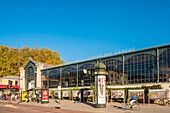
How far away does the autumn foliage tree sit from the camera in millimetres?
95688

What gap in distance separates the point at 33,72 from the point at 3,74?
847 inches

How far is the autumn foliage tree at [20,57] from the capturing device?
95.7 metres

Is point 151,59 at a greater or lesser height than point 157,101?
greater

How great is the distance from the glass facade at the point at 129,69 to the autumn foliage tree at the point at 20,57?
1287 inches

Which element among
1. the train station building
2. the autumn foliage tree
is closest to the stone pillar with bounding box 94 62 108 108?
the train station building

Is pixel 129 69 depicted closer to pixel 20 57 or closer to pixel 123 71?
pixel 123 71

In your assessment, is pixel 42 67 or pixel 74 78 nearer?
pixel 74 78

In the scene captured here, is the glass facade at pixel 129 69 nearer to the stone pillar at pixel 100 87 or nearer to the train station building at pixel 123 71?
the train station building at pixel 123 71

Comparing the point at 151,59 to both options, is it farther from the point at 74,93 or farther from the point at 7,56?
the point at 7,56

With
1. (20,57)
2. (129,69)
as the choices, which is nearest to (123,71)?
(129,69)

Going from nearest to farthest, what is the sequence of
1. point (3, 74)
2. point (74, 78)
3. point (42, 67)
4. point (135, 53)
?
1. point (135, 53)
2. point (74, 78)
3. point (42, 67)
4. point (3, 74)

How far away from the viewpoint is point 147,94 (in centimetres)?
4122

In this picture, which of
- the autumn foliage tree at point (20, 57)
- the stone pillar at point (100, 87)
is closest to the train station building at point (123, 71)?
the stone pillar at point (100, 87)

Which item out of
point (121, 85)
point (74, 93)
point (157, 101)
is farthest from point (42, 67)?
point (157, 101)
